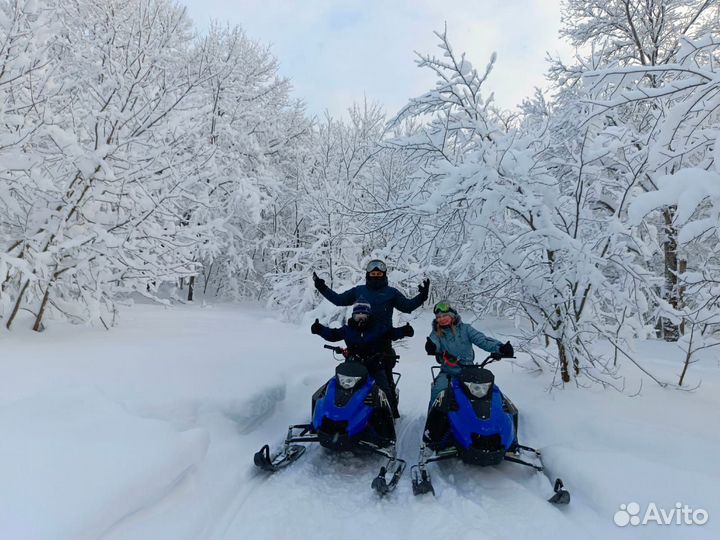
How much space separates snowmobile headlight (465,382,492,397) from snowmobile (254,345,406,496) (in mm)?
845

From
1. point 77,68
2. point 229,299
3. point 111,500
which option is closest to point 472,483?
point 111,500

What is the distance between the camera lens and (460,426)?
3723 millimetres

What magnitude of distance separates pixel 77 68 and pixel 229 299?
12.0 m

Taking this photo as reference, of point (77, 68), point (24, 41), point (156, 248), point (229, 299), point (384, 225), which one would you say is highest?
point (77, 68)

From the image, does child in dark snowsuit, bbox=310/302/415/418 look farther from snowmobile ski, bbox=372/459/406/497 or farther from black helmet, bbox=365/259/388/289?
snowmobile ski, bbox=372/459/406/497

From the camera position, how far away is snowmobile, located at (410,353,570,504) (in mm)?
3516

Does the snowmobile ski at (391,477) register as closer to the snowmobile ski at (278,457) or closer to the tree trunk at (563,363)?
the snowmobile ski at (278,457)

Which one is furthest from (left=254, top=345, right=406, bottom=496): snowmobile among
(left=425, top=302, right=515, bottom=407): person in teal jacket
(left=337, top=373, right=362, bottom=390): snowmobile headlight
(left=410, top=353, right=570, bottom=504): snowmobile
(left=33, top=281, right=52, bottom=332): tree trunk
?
(left=33, top=281, right=52, bottom=332): tree trunk

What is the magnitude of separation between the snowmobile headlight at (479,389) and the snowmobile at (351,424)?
0.84 m

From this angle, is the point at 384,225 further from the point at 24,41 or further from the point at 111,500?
the point at 24,41

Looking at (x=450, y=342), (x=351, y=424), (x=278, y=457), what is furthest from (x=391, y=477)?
(x=450, y=342)

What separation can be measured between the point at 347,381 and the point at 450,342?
4.52 feet

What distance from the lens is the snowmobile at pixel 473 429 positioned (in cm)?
352

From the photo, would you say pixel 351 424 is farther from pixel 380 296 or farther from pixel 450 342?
pixel 380 296
